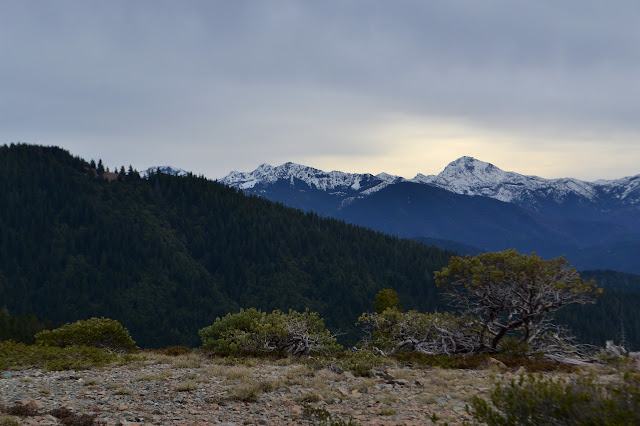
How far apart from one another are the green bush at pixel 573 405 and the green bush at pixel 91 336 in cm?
2124

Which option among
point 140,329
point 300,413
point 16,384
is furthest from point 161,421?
point 140,329

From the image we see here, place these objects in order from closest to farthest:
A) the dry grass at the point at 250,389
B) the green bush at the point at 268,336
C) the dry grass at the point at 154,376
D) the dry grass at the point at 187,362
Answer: the dry grass at the point at 250,389
the dry grass at the point at 154,376
the dry grass at the point at 187,362
the green bush at the point at 268,336

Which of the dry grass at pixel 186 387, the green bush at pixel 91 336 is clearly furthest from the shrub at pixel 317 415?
the green bush at pixel 91 336

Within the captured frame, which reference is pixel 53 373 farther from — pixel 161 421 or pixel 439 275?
pixel 439 275

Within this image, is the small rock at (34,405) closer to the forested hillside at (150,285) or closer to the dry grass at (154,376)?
the dry grass at (154,376)

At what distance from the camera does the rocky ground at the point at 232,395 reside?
9.91 meters

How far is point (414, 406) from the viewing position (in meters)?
11.2

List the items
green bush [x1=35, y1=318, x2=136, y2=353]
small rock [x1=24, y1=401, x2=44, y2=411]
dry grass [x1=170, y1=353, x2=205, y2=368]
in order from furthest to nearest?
1. green bush [x1=35, y1=318, x2=136, y2=353]
2. dry grass [x1=170, y1=353, x2=205, y2=368]
3. small rock [x1=24, y1=401, x2=44, y2=411]

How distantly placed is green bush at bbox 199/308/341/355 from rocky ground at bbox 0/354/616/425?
480cm

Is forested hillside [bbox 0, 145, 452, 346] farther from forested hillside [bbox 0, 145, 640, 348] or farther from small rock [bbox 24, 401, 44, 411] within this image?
small rock [bbox 24, 401, 44, 411]

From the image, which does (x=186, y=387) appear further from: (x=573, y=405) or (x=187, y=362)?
(x=573, y=405)

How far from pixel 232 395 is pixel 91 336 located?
15.9m

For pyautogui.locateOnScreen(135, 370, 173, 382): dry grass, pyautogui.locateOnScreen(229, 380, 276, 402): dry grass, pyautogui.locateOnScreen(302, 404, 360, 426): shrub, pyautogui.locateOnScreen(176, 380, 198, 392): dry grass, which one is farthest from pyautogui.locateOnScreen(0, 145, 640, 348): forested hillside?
pyautogui.locateOnScreen(302, 404, 360, 426): shrub

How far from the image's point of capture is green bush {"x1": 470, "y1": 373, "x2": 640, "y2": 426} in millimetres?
5980
